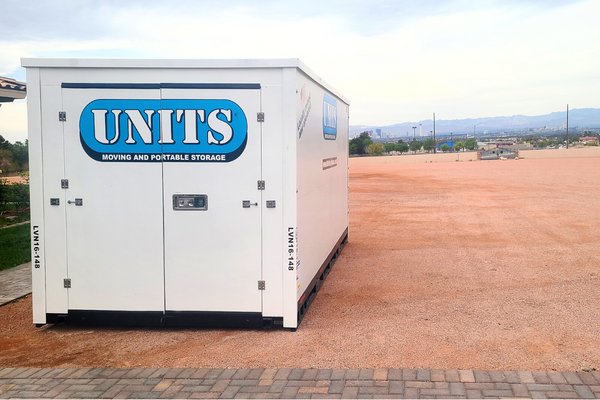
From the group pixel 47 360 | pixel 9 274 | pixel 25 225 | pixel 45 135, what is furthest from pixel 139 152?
pixel 25 225

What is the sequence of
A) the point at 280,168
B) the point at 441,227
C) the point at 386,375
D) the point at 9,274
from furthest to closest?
Result: the point at 441,227, the point at 9,274, the point at 280,168, the point at 386,375

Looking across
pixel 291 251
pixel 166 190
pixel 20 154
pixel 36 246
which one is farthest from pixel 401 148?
pixel 36 246

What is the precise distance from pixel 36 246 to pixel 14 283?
2.95 meters

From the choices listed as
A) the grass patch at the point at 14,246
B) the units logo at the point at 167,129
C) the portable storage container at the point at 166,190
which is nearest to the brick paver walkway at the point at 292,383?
the portable storage container at the point at 166,190

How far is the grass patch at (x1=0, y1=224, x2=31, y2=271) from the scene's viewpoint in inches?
409

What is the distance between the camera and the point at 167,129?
6.16 metres

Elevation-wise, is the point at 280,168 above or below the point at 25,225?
above

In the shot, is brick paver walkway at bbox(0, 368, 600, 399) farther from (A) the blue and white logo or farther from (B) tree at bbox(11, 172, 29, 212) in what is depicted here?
(B) tree at bbox(11, 172, 29, 212)

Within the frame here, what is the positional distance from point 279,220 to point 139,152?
67.2 inches

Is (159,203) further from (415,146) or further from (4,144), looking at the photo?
(415,146)

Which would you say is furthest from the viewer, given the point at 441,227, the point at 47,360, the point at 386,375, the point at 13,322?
the point at 441,227

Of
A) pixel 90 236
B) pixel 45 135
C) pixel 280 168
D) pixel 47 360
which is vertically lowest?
pixel 47 360

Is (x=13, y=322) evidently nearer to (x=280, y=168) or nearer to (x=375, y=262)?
(x=280, y=168)

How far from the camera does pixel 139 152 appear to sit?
6.20m
